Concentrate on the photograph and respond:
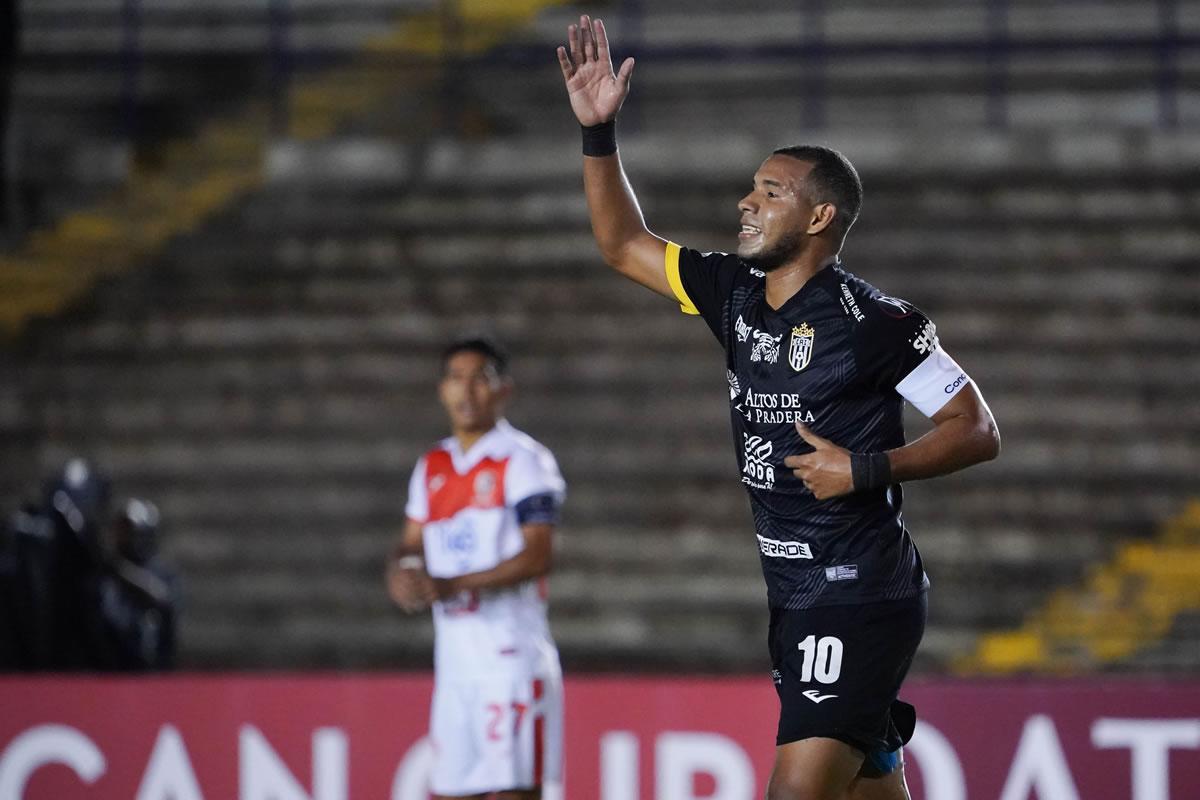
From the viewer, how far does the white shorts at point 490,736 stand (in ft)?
18.4

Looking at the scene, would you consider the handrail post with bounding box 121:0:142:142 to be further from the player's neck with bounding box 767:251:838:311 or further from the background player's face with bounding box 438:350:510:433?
the player's neck with bounding box 767:251:838:311

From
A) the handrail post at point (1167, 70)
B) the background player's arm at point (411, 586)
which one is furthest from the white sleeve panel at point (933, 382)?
the handrail post at point (1167, 70)

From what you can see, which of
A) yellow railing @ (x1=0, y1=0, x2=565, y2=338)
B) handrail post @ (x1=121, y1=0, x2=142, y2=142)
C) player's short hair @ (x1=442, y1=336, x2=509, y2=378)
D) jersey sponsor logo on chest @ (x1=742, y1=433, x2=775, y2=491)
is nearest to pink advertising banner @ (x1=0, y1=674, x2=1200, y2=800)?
player's short hair @ (x1=442, y1=336, x2=509, y2=378)

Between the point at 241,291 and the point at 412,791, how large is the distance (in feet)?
18.3

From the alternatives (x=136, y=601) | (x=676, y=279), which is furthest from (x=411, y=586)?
(x=136, y=601)

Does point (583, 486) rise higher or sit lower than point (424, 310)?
lower

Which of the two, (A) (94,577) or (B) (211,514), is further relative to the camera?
(B) (211,514)

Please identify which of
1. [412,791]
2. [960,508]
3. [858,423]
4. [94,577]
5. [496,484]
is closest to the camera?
[858,423]

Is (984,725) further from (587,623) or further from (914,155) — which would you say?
(914,155)

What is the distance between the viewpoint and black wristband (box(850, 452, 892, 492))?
3.96m

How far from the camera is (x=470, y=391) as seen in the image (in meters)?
5.83

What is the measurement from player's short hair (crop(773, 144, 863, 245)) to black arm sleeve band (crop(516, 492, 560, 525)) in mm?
1758

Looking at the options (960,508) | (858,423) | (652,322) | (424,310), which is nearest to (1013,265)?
(960,508)

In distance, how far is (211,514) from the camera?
35.1ft
